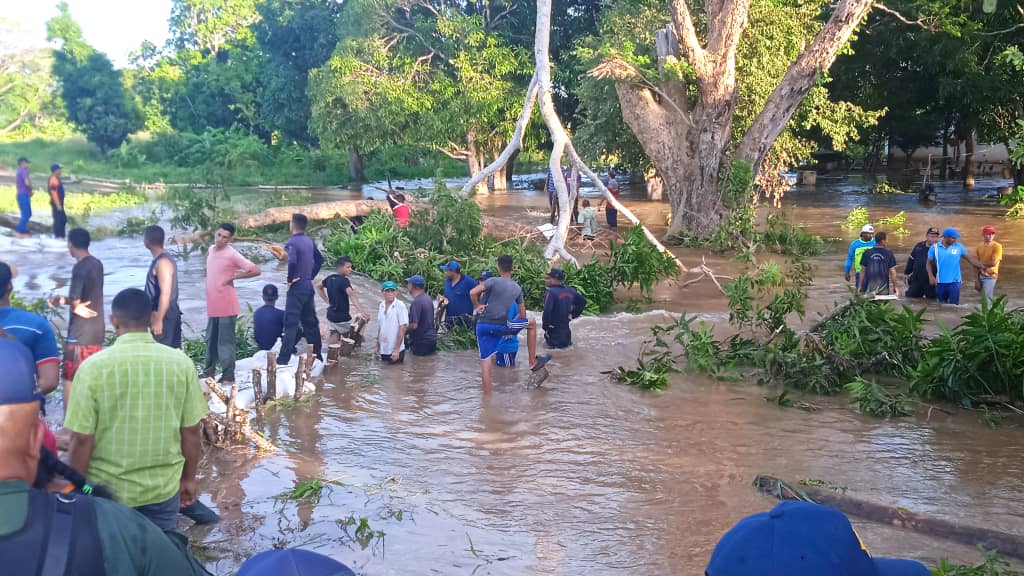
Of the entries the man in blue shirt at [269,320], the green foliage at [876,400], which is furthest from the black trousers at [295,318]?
the green foliage at [876,400]

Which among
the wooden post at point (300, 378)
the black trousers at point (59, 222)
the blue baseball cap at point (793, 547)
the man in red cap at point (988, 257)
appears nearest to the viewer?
the blue baseball cap at point (793, 547)

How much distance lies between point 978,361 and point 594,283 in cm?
664

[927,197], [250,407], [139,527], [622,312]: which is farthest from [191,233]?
[927,197]

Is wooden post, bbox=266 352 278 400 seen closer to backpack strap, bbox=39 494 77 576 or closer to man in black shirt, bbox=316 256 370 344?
man in black shirt, bbox=316 256 370 344

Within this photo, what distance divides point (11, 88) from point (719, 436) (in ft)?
185

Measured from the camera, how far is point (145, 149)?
45906 millimetres

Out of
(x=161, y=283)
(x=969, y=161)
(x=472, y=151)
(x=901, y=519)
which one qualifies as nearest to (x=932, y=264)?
(x=901, y=519)

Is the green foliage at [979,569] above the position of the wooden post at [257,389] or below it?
below

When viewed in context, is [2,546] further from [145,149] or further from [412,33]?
[145,149]

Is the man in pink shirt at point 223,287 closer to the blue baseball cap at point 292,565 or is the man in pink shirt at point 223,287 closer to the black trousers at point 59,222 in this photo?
the blue baseball cap at point 292,565

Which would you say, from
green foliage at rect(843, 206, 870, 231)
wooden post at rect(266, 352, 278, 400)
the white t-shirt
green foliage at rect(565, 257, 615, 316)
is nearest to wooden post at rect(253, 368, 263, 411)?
wooden post at rect(266, 352, 278, 400)

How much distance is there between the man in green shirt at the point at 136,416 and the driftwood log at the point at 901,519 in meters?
4.73

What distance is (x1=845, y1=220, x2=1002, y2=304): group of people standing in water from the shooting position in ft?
43.4

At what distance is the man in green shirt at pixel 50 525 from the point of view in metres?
2.19
